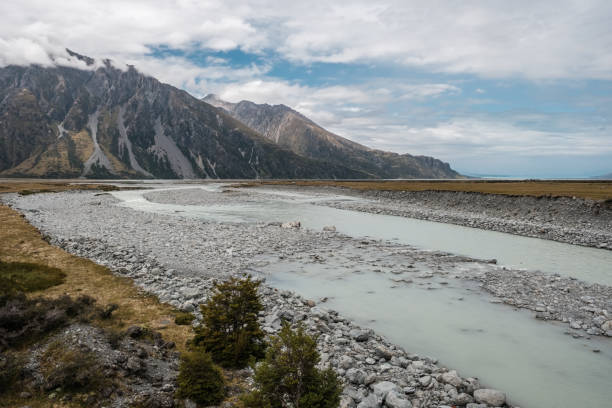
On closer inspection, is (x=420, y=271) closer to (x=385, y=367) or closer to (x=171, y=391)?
(x=385, y=367)

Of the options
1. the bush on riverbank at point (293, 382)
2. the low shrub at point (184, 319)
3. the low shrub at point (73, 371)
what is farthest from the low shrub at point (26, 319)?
the bush on riverbank at point (293, 382)

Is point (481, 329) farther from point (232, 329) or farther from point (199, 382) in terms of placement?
point (199, 382)

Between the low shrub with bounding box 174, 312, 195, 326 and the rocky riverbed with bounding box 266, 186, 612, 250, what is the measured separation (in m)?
38.5

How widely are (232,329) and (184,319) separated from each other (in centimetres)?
315

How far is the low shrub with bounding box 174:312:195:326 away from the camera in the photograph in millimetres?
12617

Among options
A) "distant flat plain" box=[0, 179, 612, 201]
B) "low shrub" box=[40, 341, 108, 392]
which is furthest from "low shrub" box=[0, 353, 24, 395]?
"distant flat plain" box=[0, 179, 612, 201]

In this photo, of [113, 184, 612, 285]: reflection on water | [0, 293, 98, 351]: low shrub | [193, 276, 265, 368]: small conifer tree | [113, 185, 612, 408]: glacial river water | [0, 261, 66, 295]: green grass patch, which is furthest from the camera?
[113, 184, 612, 285]: reflection on water

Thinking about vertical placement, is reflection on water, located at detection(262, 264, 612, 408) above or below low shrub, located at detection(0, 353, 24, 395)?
below

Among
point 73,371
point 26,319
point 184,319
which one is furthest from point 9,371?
point 184,319

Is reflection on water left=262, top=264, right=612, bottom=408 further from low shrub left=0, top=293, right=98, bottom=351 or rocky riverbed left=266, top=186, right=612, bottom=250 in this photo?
rocky riverbed left=266, top=186, right=612, bottom=250

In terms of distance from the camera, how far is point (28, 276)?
16.2 meters

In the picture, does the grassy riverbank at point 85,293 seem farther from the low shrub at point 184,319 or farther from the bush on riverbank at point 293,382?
the bush on riverbank at point 293,382

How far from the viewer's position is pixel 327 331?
1252 cm

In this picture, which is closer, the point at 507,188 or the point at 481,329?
the point at 481,329
